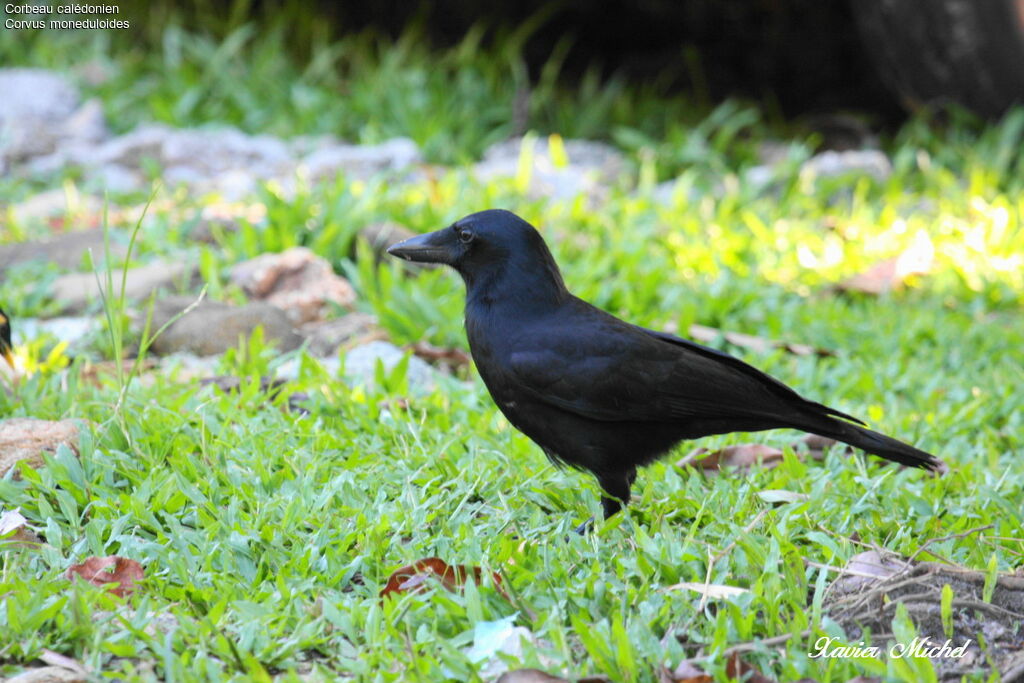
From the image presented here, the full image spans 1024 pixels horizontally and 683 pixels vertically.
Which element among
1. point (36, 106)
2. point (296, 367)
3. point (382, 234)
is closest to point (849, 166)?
point (382, 234)

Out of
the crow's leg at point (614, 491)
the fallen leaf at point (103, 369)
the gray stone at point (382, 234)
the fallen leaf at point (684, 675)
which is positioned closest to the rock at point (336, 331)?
the gray stone at point (382, 234)

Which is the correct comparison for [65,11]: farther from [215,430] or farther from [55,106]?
[215,430]

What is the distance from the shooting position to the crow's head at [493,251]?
324cm

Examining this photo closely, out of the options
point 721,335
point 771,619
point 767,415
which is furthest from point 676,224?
point 771,619

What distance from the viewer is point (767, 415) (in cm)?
304

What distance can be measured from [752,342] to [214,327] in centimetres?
216

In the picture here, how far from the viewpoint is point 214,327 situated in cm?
442

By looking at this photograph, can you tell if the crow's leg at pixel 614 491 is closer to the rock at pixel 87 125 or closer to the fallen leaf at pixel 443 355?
the fallen leaf at pixel 443 355

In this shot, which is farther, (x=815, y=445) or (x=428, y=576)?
(x=815, y=445)

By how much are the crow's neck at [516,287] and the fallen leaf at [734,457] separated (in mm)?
745

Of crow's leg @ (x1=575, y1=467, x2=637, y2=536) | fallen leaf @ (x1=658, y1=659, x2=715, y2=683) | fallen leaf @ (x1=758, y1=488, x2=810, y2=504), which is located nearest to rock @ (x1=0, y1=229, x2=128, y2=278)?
crow's leg @ (x1=575, y1=467, x2=637, y2=536)

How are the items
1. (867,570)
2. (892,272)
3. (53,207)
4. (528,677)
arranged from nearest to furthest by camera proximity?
(528,677) < (867,570) < (892,272) < (53,207)

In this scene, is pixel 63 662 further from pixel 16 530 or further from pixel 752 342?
pixel 752 342

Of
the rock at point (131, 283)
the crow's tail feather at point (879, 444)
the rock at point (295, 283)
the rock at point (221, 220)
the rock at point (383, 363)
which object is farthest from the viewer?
the rock at point (221, 220)
